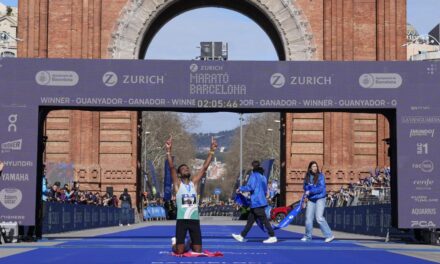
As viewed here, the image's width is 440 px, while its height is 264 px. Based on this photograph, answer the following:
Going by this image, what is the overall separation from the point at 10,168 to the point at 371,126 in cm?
2675

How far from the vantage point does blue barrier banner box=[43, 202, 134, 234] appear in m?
30.2

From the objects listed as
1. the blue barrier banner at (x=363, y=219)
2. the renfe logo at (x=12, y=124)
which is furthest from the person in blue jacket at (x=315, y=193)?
the renfe logo at (x=12, y=124)

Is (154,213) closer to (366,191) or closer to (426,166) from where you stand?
(366,191)

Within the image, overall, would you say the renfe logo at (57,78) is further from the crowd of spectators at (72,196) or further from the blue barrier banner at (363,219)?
the blue barrier banner at (363,219)

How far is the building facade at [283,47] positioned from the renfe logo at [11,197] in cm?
2279

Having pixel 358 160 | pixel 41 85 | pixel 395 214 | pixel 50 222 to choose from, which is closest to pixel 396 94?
pixel 395 214

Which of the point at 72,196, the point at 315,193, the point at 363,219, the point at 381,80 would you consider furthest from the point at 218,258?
the point at 72,196

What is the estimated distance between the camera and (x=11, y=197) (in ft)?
82.1

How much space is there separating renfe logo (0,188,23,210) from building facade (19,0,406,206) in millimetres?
22789

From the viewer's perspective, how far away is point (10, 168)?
25094mm

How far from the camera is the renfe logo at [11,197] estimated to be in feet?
82.0

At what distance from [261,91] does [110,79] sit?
3.86m

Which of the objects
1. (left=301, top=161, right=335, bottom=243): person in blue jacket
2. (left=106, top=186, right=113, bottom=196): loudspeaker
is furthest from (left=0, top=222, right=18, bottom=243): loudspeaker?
(left=106, top=186, right=113, bottom=196): loudspeaker

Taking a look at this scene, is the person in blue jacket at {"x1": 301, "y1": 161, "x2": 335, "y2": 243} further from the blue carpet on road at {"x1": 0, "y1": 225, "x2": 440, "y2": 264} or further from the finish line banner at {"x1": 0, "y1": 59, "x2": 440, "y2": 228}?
the blue carpet on road at {"x1": 0, "y1": 225, "x2": 440, "y2": 264}
